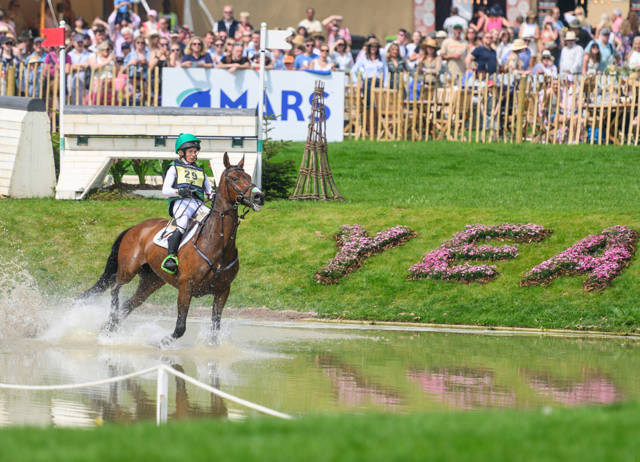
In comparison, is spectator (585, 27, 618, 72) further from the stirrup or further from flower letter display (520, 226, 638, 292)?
the stirrup

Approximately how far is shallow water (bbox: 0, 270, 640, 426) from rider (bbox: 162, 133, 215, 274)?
1.24 meters

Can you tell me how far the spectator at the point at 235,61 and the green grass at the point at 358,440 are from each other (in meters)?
20.2

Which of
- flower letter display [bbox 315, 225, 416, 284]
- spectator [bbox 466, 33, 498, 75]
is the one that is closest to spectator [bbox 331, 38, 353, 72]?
spectator [bbox 466, 33, 498, 75]

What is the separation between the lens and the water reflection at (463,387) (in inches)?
417

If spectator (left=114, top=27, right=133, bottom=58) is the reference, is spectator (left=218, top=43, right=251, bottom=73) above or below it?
below

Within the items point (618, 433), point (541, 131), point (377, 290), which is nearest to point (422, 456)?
point (618, 433)

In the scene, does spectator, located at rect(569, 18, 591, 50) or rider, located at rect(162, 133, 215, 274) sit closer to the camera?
rider, located at rect(162, 133, 215, 274)

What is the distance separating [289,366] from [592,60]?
19013 millimetres

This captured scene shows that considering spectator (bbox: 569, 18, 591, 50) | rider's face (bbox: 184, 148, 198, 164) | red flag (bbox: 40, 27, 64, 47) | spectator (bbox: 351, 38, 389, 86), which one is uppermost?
spectator (bbox: 569, 18, 591, 50)

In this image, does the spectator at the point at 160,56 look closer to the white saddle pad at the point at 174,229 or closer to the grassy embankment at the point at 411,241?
the grassy embankment at the point at 411,241

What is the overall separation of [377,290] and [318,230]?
8.78ft

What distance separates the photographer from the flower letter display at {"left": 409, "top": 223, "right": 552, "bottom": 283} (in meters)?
17.6

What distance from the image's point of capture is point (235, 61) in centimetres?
2730

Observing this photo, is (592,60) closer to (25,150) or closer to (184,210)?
(25,150)
